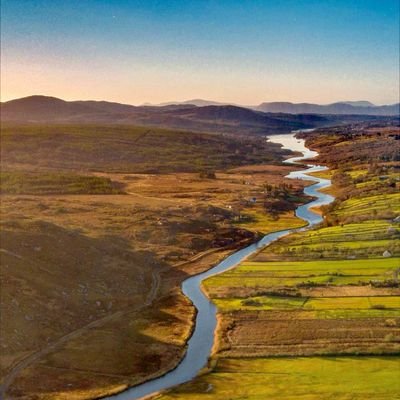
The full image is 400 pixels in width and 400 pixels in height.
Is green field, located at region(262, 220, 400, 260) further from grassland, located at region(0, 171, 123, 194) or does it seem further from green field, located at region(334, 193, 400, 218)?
grassland, located at region(0, 171, 123, 194)

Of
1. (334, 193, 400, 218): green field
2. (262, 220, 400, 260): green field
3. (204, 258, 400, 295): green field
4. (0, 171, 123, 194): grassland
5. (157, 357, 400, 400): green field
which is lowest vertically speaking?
(157, 357, 400, 400): green field

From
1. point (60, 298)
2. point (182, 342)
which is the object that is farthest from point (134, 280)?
point (182, 342)

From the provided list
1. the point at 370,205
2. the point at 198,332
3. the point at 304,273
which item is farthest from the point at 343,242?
the point at 198,332

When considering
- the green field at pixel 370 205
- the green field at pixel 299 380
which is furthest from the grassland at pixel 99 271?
the green field at pixel 370 205

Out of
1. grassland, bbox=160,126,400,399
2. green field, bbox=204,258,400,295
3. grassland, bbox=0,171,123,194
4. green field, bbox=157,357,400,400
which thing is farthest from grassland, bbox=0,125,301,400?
green field, bbox=204,258,400,295

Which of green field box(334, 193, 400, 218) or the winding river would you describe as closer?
the winding river

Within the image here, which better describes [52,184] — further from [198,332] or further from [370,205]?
[198,332]

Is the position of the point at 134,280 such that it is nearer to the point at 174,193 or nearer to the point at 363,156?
the point at 174,193

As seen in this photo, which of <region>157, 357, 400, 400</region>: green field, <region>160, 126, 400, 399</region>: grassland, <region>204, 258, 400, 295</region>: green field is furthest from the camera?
<region>204, 258, 400, 295</region>: green field

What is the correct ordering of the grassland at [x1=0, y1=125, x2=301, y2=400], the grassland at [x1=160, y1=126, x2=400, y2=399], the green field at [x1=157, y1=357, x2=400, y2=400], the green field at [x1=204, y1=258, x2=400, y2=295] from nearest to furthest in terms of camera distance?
the green field at [x1=157, y1=357, x2=400, y2=400] → the grassland at [x1=160, y1=126, x2=400, y2=399] → the grassland at [x1=0, y1=125, x2=301, y2=400] → the green field at [x1=204, y1=258, x2=400, y2=295]
